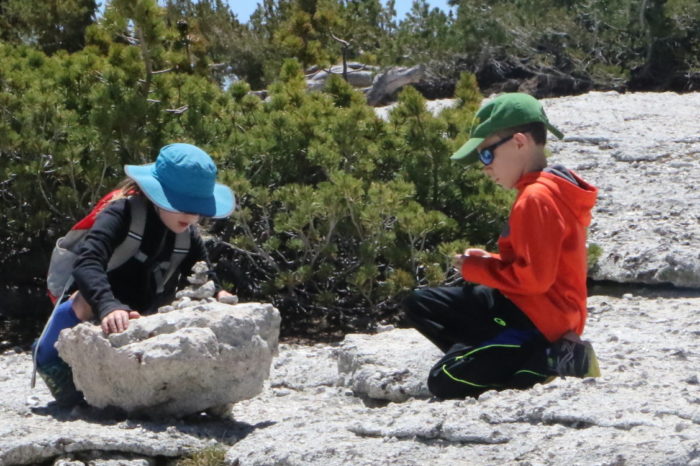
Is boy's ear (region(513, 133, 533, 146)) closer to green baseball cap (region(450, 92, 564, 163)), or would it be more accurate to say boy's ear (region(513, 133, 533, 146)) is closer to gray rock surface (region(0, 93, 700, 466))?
green baseball cap (region(450, 92, 564, 163))

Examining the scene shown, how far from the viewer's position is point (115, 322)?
3.80 meters

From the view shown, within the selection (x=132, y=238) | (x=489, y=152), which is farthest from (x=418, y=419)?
(x=132, y=238)

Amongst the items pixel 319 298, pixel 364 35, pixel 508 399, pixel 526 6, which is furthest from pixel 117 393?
pixel 364 35

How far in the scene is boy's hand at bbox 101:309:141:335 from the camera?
379 centimetres

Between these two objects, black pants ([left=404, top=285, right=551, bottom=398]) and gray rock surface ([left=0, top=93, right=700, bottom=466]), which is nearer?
gray rock surface ([left=0, top=93, right=700, bottom=466])

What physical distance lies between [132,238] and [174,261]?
20 centimetres

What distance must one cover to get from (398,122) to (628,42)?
28.2ft

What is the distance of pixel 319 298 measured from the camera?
19.7 ft

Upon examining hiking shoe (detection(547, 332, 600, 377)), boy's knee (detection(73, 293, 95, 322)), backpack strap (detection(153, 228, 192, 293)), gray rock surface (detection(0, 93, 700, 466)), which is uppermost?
backpack strap (detection(153, 228, 192, 293))

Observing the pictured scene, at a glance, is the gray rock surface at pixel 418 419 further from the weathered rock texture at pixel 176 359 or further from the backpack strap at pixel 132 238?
the backpack strap at pixel 132 238

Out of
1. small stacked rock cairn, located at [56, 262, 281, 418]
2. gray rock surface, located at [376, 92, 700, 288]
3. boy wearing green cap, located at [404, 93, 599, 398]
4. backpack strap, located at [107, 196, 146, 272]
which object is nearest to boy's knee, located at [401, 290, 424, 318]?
boy wearing green cap, located at [404, 93, 599, 398]

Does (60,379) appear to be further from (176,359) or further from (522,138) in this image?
(522,138)

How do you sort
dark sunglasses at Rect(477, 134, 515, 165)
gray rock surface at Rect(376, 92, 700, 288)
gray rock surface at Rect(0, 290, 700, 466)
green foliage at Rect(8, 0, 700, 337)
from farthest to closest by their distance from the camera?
gray rock surface at Rect(376, 92, 700, 288), green foliage at Rect(8, 0, 700, 337), dark sunglasses at Rect(477, 134, 515, 165), gray rock surface at Rect(0, 290, 700, 466)

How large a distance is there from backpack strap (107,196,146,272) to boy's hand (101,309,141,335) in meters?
0.24
